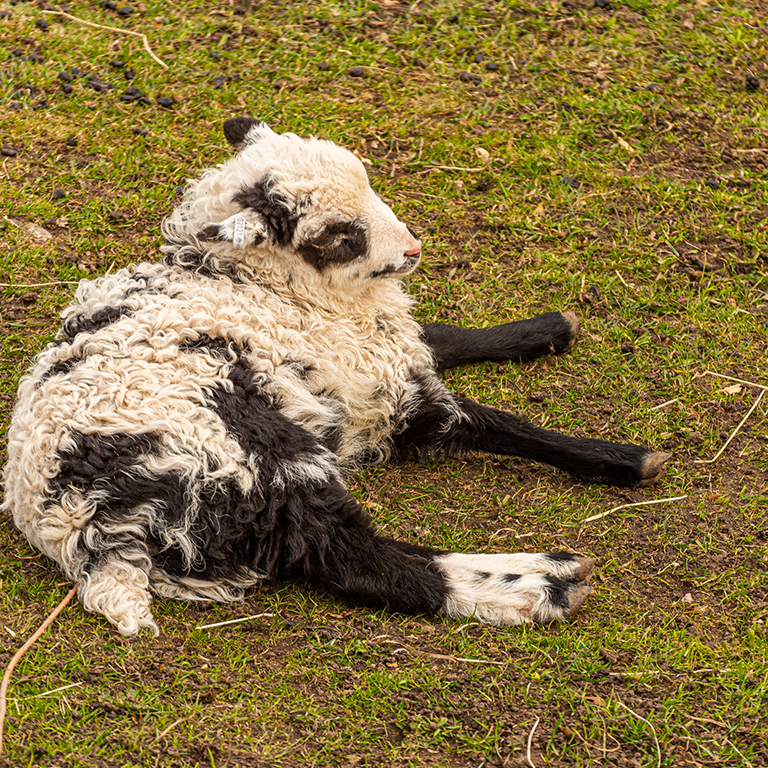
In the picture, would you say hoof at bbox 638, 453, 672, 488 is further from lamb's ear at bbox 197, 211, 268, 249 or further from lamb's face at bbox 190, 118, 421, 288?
lamb's ear at bbox 197, 211, 268, 249

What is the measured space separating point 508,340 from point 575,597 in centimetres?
196

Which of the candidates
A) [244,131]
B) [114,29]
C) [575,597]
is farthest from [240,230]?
[114,29]

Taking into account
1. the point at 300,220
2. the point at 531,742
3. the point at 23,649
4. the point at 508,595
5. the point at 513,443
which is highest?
the point at 300,220

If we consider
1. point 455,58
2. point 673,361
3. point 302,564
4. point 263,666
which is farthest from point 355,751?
point 455,58

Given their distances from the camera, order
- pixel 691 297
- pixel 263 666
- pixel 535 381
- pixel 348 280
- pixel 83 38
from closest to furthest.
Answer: pixel 263 666 → pixel 348 280 → pixel 535 381 → pixel 691 297 → pixel 83 38

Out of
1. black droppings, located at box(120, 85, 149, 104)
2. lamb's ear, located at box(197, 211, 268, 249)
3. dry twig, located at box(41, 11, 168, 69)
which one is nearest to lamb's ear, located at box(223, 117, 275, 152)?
lamb's ear, located at box(197, 211, 268, 249)

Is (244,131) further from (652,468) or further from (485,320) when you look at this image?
(652,468)

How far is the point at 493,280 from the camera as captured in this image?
627cm

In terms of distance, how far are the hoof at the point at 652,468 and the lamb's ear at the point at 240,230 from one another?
2.35m

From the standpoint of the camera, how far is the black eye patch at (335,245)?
15.3ft

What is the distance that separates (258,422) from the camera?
13.8 feet

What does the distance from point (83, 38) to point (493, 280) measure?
166 inches

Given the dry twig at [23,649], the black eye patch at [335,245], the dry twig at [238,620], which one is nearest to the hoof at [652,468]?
the black eye patch at [335,245]

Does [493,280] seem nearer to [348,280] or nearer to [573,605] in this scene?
[348,280]
